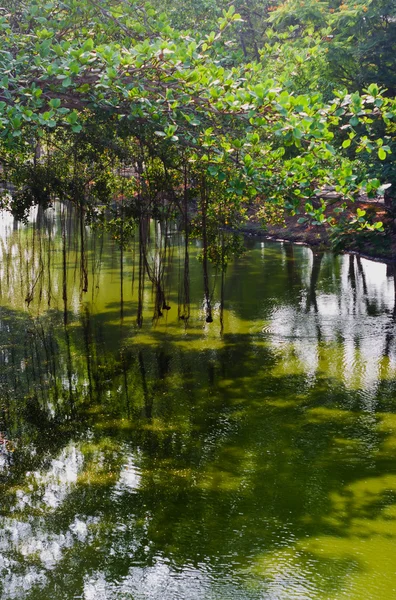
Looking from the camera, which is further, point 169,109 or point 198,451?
point 198,451

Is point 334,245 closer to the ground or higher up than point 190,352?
higher up

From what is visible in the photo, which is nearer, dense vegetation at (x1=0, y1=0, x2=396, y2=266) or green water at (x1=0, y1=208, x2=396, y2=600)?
green water at (x1=0, y1=208, x2=396, y2=600)

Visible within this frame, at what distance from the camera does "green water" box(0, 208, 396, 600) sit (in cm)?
511

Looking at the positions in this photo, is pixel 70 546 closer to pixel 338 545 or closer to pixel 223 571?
pixel 223 571

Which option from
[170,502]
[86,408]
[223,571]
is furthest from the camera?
[86,408]

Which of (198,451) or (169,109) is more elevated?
(169,109)

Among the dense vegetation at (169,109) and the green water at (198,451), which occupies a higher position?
the dense vegetation at (169,109)

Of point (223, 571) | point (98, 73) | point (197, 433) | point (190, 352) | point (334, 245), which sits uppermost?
point (98, 73)

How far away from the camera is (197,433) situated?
24.7ft

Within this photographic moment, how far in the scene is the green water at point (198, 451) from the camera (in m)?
5.11

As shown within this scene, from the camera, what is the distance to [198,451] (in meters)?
7.07

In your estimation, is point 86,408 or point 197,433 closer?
point 197,433

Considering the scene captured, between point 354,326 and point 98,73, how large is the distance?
675 centimetres

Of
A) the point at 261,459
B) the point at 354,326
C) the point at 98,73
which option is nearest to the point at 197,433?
the point at 261,459
